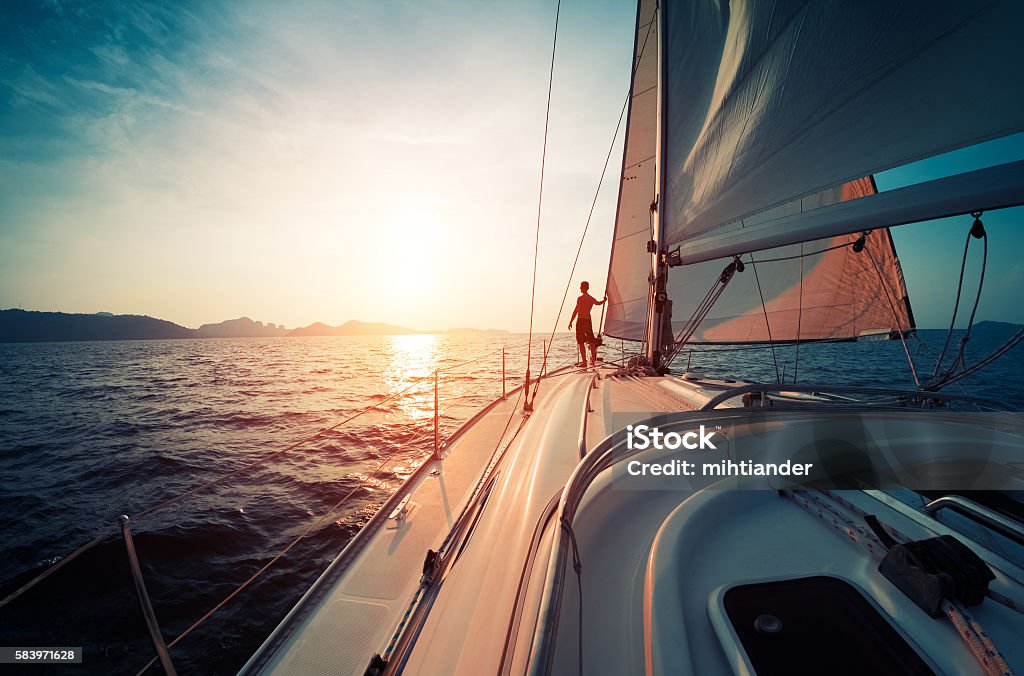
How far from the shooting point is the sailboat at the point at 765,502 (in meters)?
1.04

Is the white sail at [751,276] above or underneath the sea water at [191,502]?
above

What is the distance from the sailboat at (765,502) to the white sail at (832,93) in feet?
0.04

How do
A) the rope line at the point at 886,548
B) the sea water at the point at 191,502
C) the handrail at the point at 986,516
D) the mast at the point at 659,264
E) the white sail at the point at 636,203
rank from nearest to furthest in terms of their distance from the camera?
the rope line at the point at 886,548 → the handrail at the point at 986,516 → the sea water at the point at 191,502 → the mast at the point at 659,264 → the white sail at the point at 636,203

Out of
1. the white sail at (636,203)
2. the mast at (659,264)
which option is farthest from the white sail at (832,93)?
the white sail at (636,203)

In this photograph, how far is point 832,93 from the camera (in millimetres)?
2279

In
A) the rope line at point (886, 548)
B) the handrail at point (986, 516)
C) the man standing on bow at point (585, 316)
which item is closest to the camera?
the rope line at point (886, 548)

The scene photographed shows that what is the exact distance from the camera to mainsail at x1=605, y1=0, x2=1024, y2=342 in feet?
5.76

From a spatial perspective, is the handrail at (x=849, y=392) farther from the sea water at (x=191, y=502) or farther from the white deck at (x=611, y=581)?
the sea water at (x=191, y=502)

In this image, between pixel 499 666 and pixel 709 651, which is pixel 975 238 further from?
pixel 499 666

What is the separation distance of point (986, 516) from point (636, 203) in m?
7.11

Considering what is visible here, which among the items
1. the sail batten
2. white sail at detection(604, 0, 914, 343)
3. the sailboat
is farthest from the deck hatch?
white sail at detection(604, 0, 914, 343)

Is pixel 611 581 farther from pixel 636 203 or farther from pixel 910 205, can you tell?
pixel 636 203

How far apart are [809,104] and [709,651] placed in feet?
9.91

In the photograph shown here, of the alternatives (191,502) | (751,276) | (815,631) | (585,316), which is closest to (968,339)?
(815,631)
